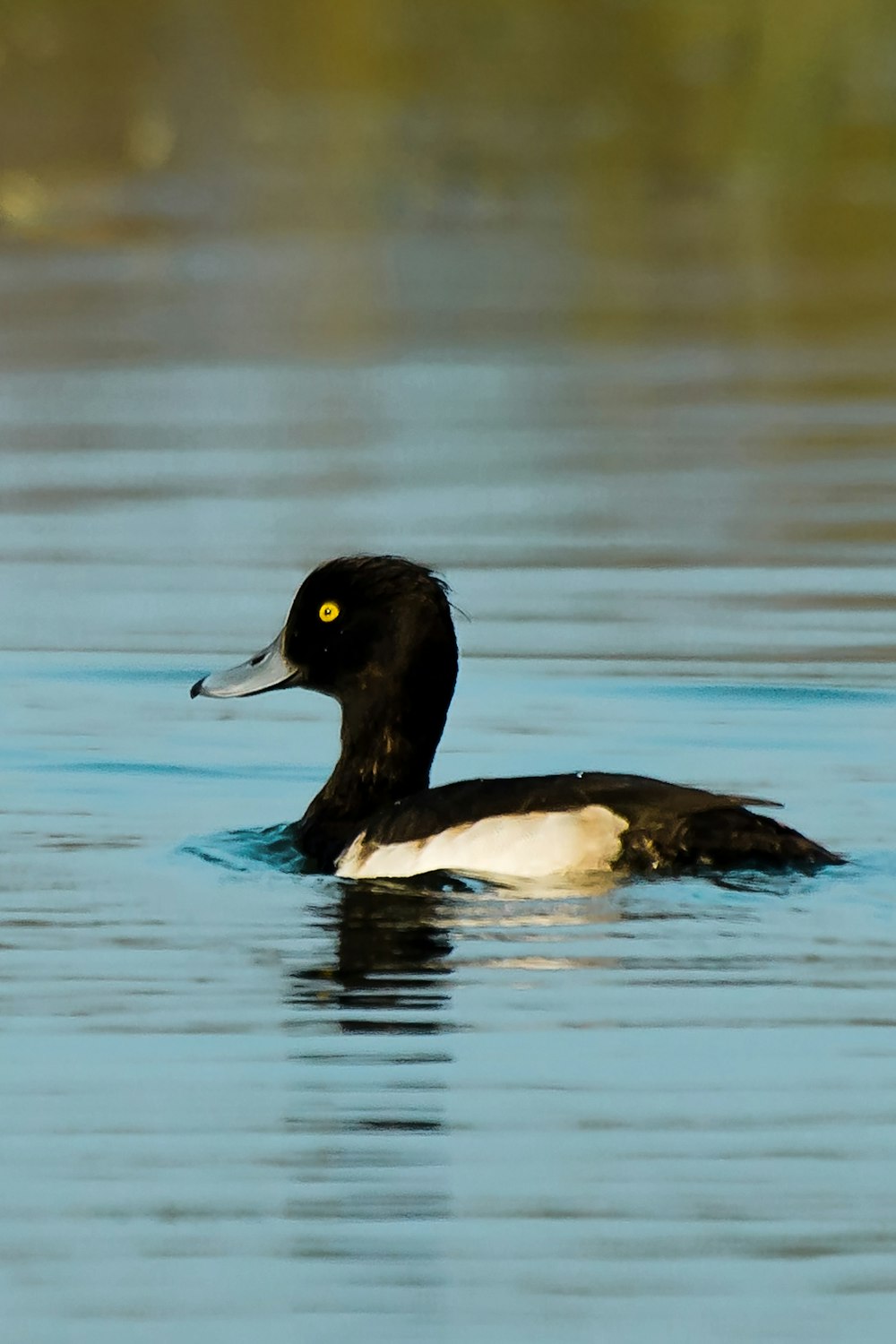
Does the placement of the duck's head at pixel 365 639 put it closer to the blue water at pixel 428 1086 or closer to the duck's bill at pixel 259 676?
the duck's bill at pixel 259 676

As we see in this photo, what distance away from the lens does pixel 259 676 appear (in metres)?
10.6

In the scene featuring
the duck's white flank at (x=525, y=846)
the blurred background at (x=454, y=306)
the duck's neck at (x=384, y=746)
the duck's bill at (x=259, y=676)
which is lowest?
the duck's white flank at (x=525, y=846)

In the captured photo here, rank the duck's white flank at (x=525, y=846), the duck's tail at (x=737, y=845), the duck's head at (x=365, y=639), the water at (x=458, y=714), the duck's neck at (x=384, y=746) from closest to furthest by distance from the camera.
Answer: the water at (x=458, y=714) → the duck's tail at (x=737, y=845) → the duck's white flank at (x=525, y=846) → the duck's head at (x=365, y=639) → the duck's neck at (x=384, y=746)

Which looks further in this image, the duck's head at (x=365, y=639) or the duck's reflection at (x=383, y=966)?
the duck's head at (x=365, y=639)

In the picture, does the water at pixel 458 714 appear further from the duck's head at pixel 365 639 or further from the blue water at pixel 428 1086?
the duck's head at pixel 365 639

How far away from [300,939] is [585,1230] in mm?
2494

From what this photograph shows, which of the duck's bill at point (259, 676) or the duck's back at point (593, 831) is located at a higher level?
the duck's bill at point (259, 676)

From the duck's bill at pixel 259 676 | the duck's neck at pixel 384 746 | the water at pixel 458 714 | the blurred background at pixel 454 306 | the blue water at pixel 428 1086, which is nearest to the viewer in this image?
the blue water at pixel 428 1086

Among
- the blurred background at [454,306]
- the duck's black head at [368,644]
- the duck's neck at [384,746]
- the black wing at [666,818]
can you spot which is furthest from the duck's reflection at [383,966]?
the blurred background at [454,306]

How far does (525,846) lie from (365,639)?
4.44 ft

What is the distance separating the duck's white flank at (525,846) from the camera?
9.22 meters

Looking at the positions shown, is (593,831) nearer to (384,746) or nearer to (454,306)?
(384,746)

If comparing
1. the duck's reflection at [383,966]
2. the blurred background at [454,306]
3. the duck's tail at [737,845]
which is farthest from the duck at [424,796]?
the blurred background at [454,306]

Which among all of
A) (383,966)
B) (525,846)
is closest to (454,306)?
(525,846)
